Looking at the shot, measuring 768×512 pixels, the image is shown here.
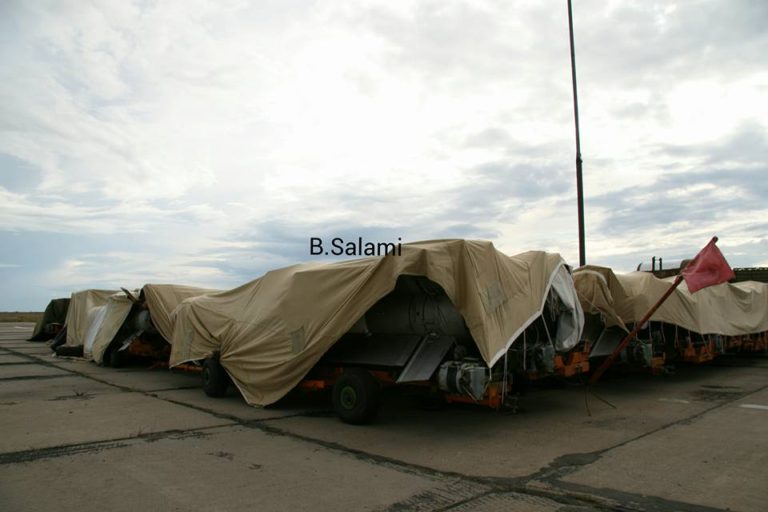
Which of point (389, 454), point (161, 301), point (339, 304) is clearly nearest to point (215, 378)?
point (339, 304)

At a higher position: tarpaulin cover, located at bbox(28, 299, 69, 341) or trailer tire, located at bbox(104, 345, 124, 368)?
tarpaulin cover, located at bbox(28, 299, 69, 341)

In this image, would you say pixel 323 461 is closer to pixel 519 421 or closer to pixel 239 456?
pixel 239 456

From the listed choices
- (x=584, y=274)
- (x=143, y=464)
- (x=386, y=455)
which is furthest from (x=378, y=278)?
(x=584, y=274)

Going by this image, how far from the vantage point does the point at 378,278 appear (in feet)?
27.4

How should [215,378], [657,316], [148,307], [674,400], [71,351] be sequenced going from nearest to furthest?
[674,400], [215,378], [657,316], [148,307], [71,351]

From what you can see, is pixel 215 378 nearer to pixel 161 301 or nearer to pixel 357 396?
pixel 357 396

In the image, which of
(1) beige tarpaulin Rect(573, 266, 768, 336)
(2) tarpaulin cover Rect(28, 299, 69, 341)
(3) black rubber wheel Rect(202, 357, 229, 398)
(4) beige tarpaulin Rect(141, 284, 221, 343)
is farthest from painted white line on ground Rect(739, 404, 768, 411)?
(2) tarpaulin cover Rect(28, 299, 69, 341)

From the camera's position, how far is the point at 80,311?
21.6m

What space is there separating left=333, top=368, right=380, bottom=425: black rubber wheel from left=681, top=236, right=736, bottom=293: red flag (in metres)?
5.48

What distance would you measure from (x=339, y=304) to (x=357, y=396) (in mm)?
1377

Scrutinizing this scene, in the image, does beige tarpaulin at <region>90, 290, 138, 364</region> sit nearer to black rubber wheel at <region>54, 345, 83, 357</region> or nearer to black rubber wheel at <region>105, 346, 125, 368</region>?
black rubber wheel at <region>105, 346, 125, 368</region>

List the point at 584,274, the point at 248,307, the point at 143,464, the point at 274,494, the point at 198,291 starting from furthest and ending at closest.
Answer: the point at 198,291 < the point at 584,274 < the point at 248,307 < the point at 143,464 < the point at 274,494

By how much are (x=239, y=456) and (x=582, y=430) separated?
462 cm

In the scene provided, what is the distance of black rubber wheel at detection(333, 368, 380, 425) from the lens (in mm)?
8109
